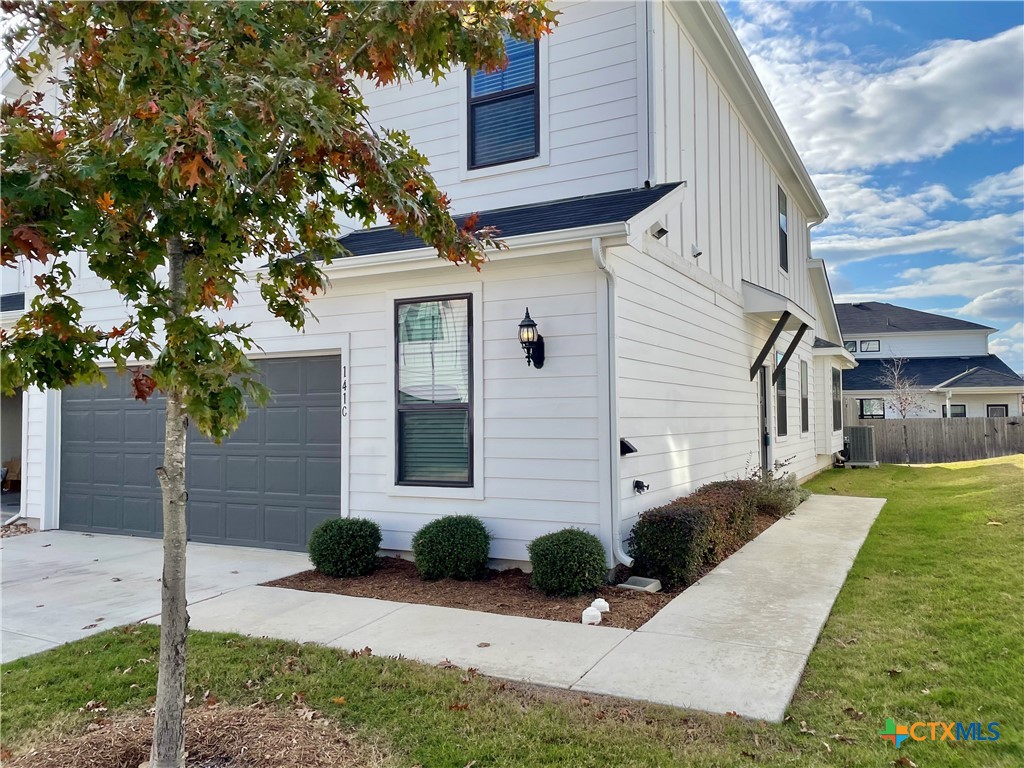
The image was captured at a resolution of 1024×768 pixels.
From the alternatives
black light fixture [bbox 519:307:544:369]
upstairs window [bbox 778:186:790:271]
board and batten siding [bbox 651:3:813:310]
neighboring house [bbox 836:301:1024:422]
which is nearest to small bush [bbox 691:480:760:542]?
black light fixture [bbox 519:307:544:369]

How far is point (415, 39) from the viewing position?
3.21m

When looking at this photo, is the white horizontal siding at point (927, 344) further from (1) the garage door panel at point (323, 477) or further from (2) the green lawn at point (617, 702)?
(1) the garage door panel at point (323, 477)

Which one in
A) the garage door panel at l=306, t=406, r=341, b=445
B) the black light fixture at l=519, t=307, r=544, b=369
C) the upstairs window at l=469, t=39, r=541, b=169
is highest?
the upstairs window at l=469, t=39, r=541, b=169

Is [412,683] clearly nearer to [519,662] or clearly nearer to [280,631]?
[519,662]

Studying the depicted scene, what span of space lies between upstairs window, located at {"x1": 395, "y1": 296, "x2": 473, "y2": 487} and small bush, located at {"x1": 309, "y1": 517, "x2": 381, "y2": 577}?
2.28ft

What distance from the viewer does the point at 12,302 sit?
1108 centimetres

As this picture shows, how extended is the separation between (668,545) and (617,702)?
2.59 metres

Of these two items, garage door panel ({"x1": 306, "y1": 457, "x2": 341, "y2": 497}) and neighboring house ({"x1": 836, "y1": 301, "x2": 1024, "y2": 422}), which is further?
neighboring house ({"x1": 836, "y1": 301, "x2": 1024, "y2": 422})

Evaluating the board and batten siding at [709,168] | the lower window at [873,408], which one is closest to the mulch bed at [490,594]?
the board and batten siding at [709,168]

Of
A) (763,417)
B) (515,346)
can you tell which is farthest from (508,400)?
(763,417)

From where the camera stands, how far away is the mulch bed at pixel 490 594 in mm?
5426

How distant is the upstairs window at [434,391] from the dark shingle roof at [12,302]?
22.9ft

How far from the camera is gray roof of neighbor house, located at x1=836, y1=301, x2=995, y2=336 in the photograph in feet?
101

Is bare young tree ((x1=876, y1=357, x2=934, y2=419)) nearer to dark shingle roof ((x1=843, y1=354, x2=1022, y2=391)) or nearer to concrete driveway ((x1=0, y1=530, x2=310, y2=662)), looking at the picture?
dark shingle roof ((x1=843, y1=354, x2=1022, y2=391))
